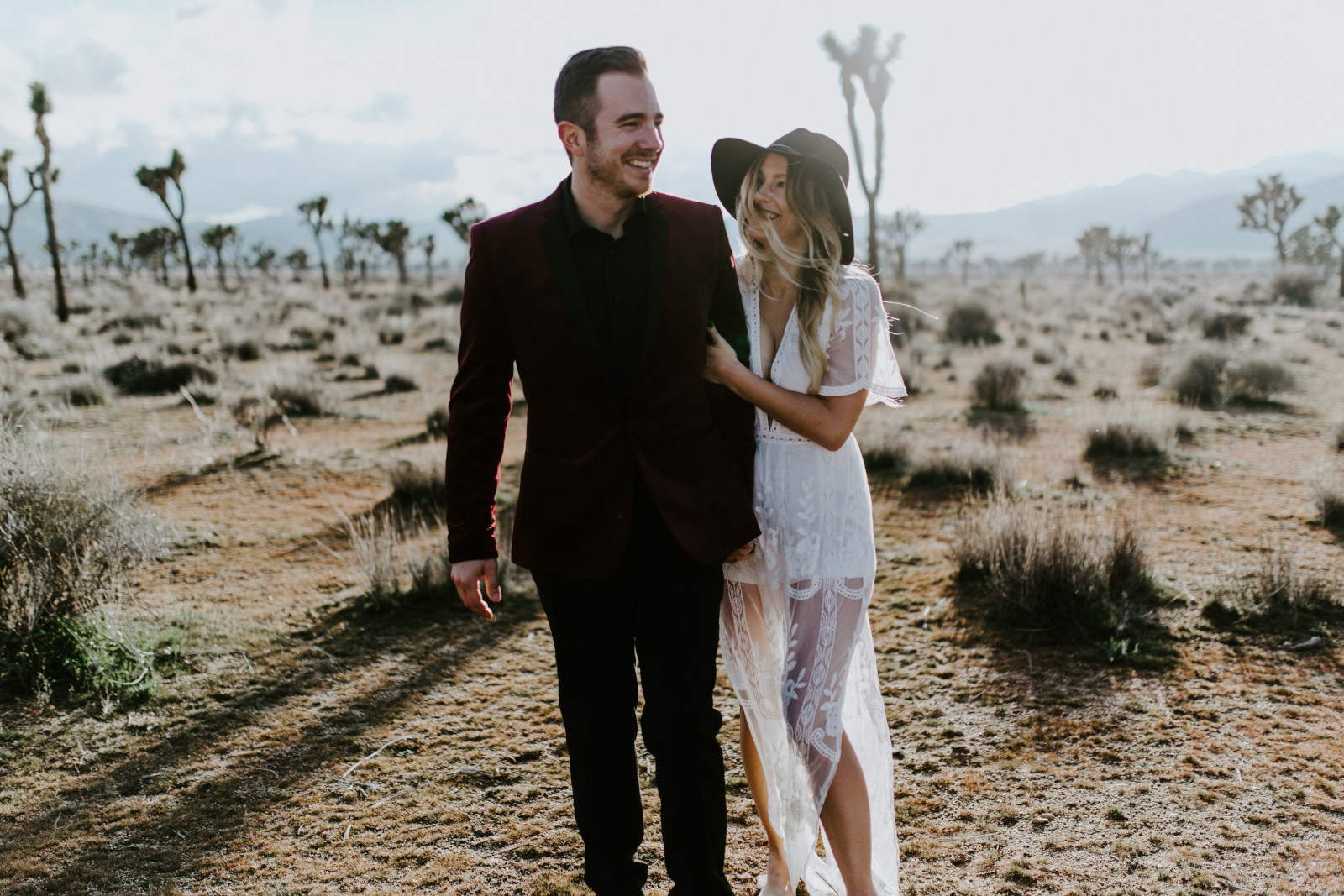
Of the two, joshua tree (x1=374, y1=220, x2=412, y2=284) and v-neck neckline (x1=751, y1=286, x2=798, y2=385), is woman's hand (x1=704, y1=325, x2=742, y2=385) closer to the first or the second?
v-neck neckline (x1=751, y1=286, x2=798, y2=385)

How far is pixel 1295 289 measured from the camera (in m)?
25.5

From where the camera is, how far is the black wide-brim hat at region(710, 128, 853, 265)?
85.9 inches

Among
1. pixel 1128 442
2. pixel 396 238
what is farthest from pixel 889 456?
pixel 396 238

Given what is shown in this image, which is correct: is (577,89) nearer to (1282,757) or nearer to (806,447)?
(806,447)

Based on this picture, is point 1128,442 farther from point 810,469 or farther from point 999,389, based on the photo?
point 810,469

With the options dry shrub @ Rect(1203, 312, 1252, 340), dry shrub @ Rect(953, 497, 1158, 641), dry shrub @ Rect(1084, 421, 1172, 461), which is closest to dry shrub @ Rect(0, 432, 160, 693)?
dry shrub @ Rect(953, 497, 1158, 641)

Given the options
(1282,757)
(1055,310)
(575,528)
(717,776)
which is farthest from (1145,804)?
(1055,310)

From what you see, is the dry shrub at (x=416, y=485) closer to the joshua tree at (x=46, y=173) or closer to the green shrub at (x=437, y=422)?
the green shrub at (x=437, y=422)

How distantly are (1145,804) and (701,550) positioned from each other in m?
2.02

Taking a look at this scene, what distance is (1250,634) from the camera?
404 centimetres

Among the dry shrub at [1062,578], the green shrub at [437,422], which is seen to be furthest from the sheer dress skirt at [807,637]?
the green shrub at [437,422]

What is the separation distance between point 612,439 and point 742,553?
496mm

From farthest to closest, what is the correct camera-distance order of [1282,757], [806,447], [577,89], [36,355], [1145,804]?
[36,355] → [1282,757] → [1145,804] → [806,447] → [577,89]

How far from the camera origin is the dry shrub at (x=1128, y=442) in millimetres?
7660
